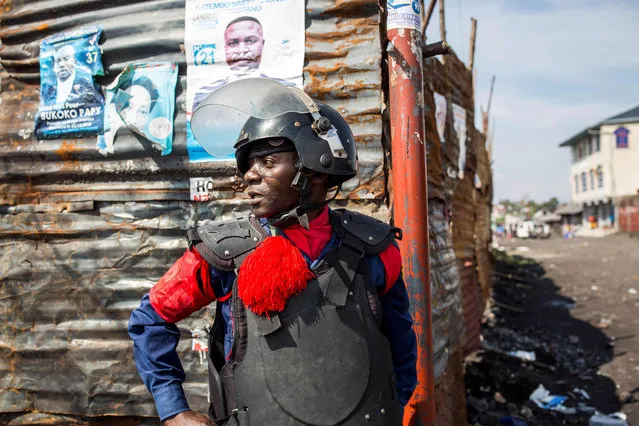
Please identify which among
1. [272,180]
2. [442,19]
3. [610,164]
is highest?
[610,164]

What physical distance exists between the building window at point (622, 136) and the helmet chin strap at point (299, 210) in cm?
4973

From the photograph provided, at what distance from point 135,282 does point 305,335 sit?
8.48ft

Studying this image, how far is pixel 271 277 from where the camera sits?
1.86m

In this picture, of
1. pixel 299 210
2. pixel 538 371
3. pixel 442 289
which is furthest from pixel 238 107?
pixel 538 371

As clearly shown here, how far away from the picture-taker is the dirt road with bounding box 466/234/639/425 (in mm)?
6500

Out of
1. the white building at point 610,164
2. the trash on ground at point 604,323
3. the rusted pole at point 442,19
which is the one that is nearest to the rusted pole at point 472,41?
the rusted pole at point 442,19

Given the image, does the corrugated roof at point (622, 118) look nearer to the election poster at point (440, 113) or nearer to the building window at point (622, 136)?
the building window at point (622, 136)

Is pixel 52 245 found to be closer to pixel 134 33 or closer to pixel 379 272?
pixel 134 33

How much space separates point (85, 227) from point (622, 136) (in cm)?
4921

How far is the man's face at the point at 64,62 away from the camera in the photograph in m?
4.16

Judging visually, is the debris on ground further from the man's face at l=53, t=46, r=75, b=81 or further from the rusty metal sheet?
the man's face at l=53, t=46, r=75, b=81

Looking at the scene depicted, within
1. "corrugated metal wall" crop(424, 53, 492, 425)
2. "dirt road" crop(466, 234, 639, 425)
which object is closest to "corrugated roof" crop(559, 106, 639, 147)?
"dirt road" crop(466, 234, 639, 425)

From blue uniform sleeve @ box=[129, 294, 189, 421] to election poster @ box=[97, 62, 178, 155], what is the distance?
2218mm

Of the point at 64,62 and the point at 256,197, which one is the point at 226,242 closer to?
the point at 256,197
